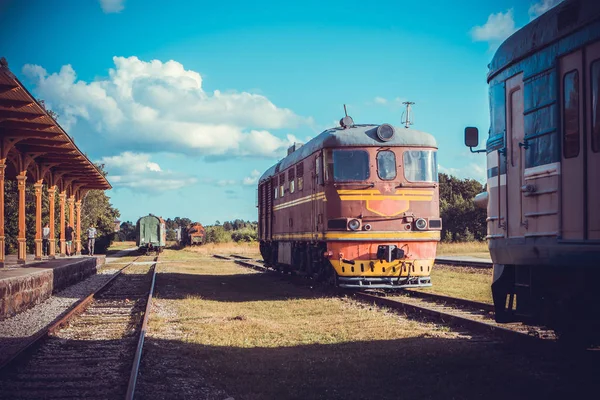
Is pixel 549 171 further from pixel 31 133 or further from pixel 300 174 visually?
pixel 31 133

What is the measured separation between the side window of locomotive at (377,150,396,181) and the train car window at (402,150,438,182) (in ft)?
0.85

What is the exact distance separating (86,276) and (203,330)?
14.8 metres

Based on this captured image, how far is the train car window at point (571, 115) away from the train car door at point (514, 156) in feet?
2.67

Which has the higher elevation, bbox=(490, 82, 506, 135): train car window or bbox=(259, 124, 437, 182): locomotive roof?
bbox=(259, 124, 437, 182): locomotive roof

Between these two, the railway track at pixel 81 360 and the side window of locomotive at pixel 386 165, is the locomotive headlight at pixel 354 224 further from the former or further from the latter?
the railway track at pixel 81 360

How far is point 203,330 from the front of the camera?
1093 cm

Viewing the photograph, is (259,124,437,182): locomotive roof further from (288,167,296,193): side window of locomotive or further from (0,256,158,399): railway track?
(0,256,158,399): railway track

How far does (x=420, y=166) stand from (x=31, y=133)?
9770 mm

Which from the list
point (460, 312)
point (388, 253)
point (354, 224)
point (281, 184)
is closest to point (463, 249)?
point (281, 184)

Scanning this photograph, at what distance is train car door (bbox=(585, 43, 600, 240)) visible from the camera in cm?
617

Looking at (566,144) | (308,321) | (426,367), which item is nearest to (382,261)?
(308,321)

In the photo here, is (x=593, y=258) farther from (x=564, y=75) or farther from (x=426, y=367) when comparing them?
(x=426, y=367)

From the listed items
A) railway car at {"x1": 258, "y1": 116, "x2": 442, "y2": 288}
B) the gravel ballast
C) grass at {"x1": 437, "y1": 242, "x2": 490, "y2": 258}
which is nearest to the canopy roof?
the gravel ballast

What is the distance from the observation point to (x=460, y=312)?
12.1 meters
